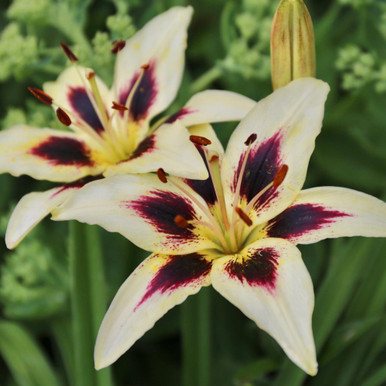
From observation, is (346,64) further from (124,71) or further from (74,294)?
(74,294)

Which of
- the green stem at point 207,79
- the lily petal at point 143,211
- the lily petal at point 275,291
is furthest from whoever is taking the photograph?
the green stem at point 207,79

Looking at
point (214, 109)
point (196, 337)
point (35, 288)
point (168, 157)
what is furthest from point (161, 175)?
point (35, 288)

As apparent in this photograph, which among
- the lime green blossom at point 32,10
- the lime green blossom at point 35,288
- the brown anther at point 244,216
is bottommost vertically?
the lime green blossom at point 35,288

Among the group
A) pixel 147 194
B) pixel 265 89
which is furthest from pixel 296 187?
pixel 265 89

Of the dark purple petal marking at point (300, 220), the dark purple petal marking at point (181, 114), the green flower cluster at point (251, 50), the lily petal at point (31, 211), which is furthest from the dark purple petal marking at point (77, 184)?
the green flower cluster at point (251, 50)

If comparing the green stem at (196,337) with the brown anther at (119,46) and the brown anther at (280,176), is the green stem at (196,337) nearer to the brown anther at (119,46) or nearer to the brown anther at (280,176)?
the brown anther at (280,176)

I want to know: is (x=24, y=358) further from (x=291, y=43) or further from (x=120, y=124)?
(x=291, y=43)

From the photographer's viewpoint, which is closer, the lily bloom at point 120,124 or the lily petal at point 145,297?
the lily petal at point 145,297
